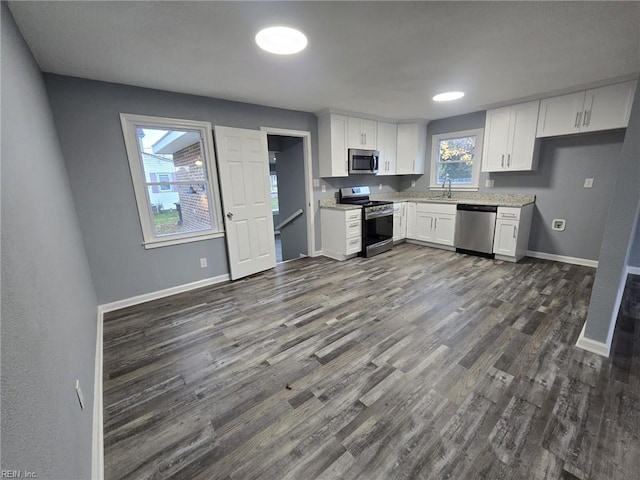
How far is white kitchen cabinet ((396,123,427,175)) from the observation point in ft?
17.0

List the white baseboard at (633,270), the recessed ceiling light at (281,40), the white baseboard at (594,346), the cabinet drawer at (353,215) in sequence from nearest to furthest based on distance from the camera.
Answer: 1. the recessed ceiling light at (281,40)
2. the white baseboard at (594,346)
3. the white baseboard at (633,270)
4. the cabinet drawer at (353,215)

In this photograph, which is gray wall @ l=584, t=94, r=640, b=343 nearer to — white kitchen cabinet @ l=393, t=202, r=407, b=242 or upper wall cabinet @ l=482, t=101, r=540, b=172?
upper wall cabinet @ l=482, t=101, r=540, b=172

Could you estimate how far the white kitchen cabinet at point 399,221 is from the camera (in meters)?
5.15

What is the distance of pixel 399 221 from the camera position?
5270mm

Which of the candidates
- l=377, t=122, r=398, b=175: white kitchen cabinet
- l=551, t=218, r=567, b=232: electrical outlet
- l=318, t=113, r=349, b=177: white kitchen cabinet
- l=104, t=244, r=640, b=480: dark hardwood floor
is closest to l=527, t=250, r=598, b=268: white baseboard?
l=551, t=218, r=567, b=232: electrical outlet

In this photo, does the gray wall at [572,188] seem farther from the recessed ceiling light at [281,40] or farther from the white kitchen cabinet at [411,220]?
the recessed ceiling light at [281,40]

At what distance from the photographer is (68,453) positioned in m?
0.99

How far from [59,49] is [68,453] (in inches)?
107

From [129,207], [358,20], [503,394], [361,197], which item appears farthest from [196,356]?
[361,197]

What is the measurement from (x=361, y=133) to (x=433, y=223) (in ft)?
6.89

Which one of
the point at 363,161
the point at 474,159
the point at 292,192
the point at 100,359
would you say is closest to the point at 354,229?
the point at 363,161

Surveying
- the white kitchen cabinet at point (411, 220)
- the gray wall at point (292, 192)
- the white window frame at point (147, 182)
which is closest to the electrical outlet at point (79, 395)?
the white window frame at point (147, 182)

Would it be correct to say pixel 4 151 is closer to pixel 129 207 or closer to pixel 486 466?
pixel 129 207

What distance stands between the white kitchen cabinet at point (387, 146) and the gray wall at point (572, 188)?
5.98 ft
